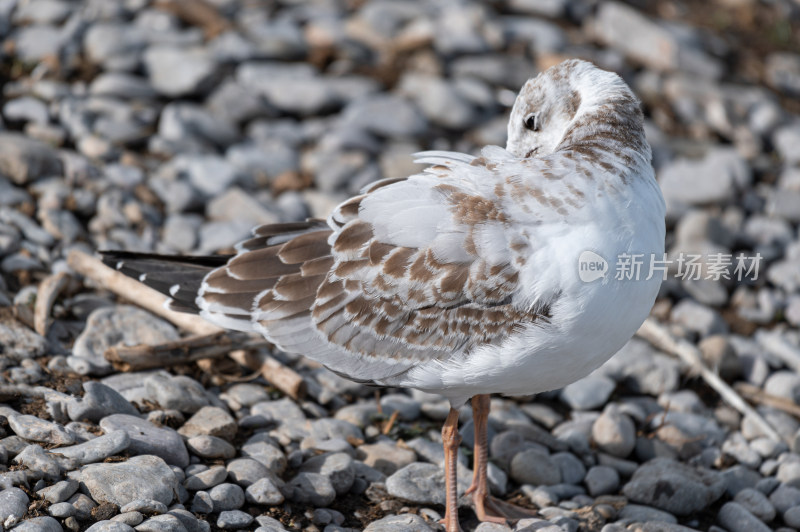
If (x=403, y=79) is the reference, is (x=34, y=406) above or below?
below

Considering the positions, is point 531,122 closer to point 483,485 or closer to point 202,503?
point 483,485

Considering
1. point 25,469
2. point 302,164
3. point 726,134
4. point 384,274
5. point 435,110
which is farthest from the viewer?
point 726,134

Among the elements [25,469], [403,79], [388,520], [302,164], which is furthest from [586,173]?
[403,79]

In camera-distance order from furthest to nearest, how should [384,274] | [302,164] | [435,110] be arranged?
[435,110] → [302,164] → [384,274]

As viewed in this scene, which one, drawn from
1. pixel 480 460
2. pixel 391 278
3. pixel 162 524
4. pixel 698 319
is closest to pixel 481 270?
pixel 391 278

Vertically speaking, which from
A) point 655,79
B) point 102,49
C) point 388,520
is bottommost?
point 388,520

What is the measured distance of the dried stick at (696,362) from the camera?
6.20 metres

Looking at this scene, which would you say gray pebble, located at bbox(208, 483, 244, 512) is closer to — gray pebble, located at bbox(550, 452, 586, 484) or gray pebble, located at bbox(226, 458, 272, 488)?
gray pebble, located at bbox(226, 458, 272, 488)

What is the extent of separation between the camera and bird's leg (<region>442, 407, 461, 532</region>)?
189 inches

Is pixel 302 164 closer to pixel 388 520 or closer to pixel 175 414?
pixel 175 414

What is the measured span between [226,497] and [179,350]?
1.31 meters

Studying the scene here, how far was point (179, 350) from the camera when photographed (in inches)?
222

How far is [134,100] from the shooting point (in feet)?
27.6

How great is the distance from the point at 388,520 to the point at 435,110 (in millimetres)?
4911
